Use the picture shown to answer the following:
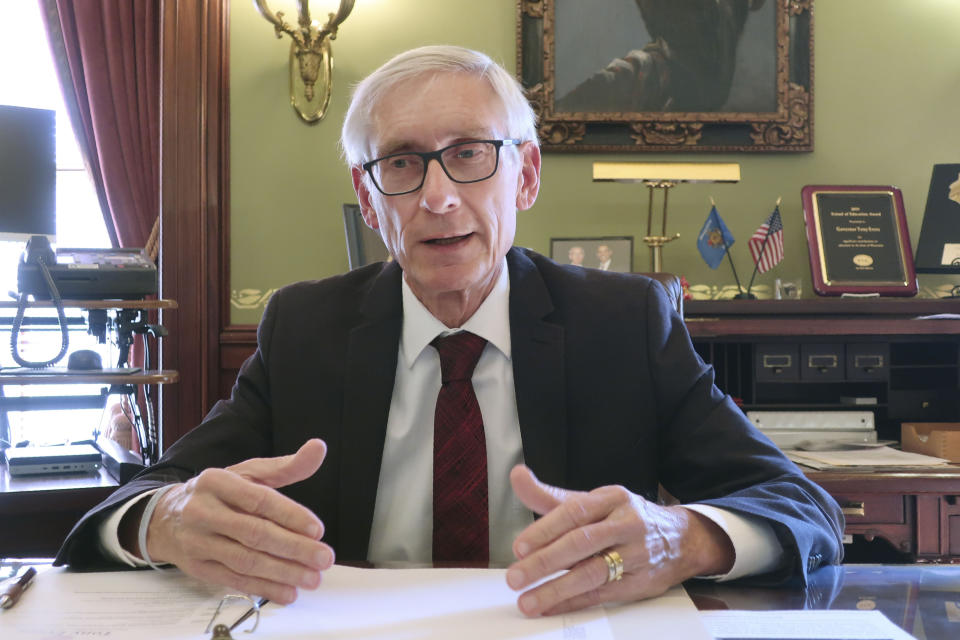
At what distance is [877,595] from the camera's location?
87cm

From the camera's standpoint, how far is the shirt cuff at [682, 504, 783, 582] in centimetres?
95

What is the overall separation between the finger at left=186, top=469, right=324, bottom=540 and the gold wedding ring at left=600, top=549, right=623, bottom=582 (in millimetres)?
312

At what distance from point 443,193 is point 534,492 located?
2.02ft

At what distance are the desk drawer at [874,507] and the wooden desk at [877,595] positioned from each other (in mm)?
1273

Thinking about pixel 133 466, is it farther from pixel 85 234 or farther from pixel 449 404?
pixel 85 234

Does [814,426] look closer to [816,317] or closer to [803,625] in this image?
[816,317]

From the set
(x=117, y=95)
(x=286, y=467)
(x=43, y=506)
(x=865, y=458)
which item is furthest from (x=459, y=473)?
(x=117, y=95)

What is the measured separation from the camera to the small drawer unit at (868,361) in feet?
8.22

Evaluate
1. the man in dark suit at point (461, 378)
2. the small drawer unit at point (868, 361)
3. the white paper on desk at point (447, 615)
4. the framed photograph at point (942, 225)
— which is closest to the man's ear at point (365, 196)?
the man in dark suit at point (461, 378)

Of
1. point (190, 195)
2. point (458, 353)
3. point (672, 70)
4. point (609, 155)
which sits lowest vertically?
point (458, 353)

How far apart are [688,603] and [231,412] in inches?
34.3

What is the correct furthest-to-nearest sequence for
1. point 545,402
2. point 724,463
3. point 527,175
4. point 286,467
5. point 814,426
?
point 814,426 < point 527,175 < point 545,402 < point 724,463 < point 286,467

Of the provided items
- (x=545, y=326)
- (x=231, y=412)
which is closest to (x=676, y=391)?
(x=545, y=326)

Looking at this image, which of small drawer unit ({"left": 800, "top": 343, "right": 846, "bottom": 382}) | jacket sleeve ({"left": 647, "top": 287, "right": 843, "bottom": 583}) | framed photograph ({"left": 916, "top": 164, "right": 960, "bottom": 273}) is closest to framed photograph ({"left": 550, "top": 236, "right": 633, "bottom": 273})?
small drawer unit ({"left": 800, "top": 343, "right": 846, "bottom": 382})
